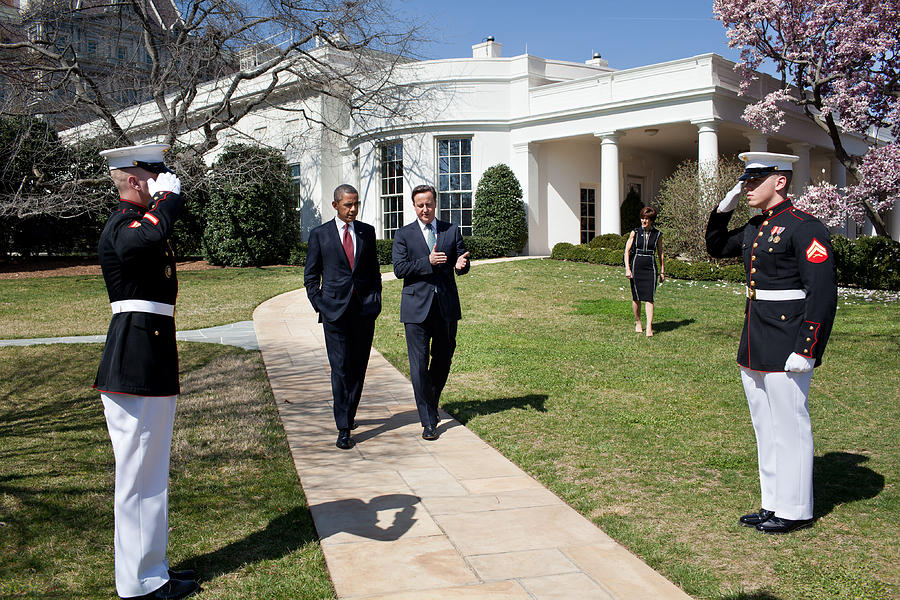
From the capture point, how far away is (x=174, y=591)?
3.18 meters

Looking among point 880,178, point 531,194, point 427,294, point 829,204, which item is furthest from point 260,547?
point 531,194

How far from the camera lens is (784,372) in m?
3.88

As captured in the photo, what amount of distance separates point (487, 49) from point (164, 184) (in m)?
23.5

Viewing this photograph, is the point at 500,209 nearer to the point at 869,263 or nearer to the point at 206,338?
the point at 869,263

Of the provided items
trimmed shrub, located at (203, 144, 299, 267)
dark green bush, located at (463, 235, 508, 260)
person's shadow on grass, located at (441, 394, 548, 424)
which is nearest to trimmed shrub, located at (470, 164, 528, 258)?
dark green bush, located at (463, 235, 508, 260)

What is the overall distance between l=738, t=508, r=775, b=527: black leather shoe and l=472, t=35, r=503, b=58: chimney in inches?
908

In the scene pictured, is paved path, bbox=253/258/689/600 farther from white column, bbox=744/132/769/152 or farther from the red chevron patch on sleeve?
white column, bbox=744/132/769/152

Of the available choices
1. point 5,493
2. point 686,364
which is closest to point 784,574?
point 5,493

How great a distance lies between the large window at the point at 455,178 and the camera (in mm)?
23531

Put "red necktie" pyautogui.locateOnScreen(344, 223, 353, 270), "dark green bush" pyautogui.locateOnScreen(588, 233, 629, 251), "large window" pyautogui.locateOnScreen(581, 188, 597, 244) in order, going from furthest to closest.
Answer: "large window" pyautogui.locateOnScreen(581, 188, 597, 244) < "dark green bush" pyautogui.locateOnScreen(588, 233, 629, 251) < "red necktie" pyautogui.locateOnScreen(344, 223, 353, 270)

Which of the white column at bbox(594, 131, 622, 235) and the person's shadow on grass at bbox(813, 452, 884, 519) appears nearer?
the person's shadow on grass at bbox(813, 452, 884, 519)

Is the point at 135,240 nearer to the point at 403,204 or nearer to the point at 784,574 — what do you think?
the point at 784,574

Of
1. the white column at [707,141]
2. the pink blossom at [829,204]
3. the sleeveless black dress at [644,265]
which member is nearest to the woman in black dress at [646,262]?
the sleeveless black dress at [644,265]

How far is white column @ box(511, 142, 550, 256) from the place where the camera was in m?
23.2
